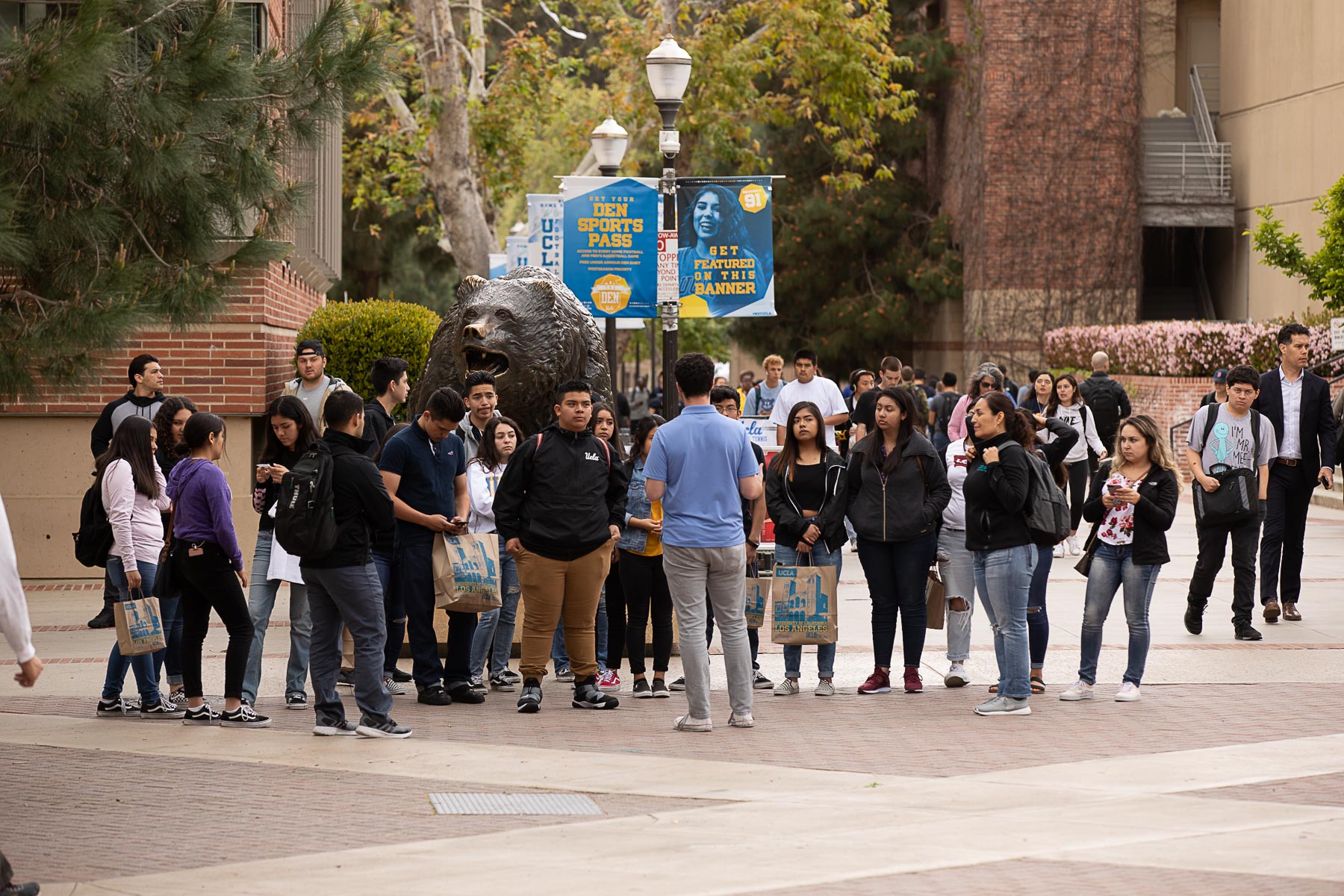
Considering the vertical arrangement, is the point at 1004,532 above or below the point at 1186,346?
below

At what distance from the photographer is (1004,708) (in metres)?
8.84

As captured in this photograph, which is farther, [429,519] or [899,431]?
[899,431]

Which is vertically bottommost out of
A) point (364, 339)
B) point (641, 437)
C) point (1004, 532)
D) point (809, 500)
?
point (1004, 532)

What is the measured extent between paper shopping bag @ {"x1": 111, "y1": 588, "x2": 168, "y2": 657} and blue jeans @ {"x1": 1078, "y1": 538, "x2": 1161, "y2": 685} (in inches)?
202

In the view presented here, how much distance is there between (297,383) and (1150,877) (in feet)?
Result: 26.5

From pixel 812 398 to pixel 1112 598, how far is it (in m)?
6.52

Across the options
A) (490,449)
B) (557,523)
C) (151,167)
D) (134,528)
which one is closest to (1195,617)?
(557,523)

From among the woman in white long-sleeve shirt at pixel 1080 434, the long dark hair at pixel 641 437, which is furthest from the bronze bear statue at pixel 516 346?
the woman in white long-sleeve shirt at pixel 1080 434

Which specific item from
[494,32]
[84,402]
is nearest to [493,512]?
[84,402]

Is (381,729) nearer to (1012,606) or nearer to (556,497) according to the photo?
(556,497)

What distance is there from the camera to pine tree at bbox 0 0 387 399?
7.71 metres

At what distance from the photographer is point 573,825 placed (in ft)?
21.2

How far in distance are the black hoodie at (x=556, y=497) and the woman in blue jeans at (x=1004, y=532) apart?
6.84 feet

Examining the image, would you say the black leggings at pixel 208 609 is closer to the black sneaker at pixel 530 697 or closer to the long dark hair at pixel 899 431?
the black sneaker at pixel 530 697
